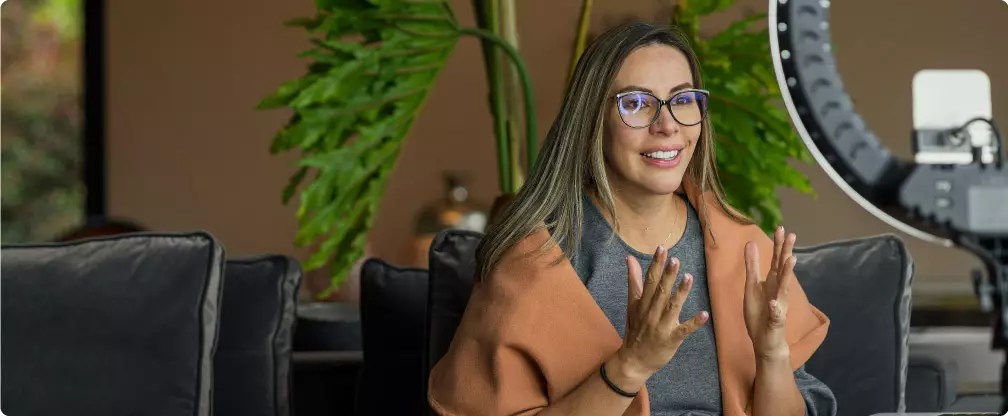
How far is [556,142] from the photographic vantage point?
1.38 m

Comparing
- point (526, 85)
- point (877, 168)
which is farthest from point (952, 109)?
point (526, 85)

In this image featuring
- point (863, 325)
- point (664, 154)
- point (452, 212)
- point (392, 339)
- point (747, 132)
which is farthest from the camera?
point (452, 212)

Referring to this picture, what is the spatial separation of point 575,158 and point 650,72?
146 mm

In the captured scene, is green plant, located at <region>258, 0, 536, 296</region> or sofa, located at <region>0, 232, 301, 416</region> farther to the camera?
green plant, located at <region>258, 0, 536, 296</region>

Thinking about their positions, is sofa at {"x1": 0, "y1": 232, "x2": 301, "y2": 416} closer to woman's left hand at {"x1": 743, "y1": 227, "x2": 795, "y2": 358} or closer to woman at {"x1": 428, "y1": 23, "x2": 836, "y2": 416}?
woman at {"x1": 428, "y1": 23, "x2": 836, "y2": 416}

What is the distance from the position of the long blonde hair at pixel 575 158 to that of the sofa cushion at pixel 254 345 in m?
0.49

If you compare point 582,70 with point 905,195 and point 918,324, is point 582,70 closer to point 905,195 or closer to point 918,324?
point 905,195

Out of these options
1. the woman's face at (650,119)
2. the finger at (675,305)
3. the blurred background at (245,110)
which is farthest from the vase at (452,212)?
the finger at (675,305)

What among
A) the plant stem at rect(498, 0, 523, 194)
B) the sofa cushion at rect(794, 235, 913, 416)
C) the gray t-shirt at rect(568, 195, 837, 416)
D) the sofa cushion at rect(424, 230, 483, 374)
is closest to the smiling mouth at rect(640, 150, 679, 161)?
the gray t-shirt at rect(568, 195, 837, 416)

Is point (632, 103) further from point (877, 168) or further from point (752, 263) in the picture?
point (877, 168)

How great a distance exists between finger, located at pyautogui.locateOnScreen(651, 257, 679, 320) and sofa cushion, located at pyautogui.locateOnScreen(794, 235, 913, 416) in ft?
2.16

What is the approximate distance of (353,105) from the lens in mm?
2463

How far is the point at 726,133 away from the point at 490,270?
1.15 m

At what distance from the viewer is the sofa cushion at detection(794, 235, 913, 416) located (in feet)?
5.56
